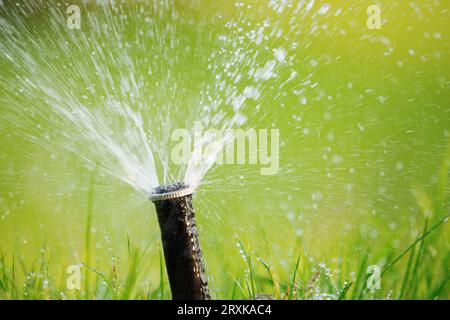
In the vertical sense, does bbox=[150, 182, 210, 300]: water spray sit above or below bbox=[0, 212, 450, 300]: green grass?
above

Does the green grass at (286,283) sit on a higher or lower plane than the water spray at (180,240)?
lower

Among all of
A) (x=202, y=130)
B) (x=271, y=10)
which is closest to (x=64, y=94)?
(x=202, y=130)

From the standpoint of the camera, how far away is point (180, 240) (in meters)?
1.71

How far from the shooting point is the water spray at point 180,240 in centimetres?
170

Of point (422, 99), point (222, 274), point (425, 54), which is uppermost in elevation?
point (425, 54)

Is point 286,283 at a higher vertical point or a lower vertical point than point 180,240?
lower

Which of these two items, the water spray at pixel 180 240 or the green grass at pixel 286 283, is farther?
the green grass at pixel 286 283

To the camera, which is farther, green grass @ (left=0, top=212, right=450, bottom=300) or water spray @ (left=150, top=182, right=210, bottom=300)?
green grass @ (left=0, top=212, right=450, bottom=300)

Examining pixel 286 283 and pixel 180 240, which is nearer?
pixel 180 240

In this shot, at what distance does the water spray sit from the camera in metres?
1.70

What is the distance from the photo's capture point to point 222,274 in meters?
2.60
